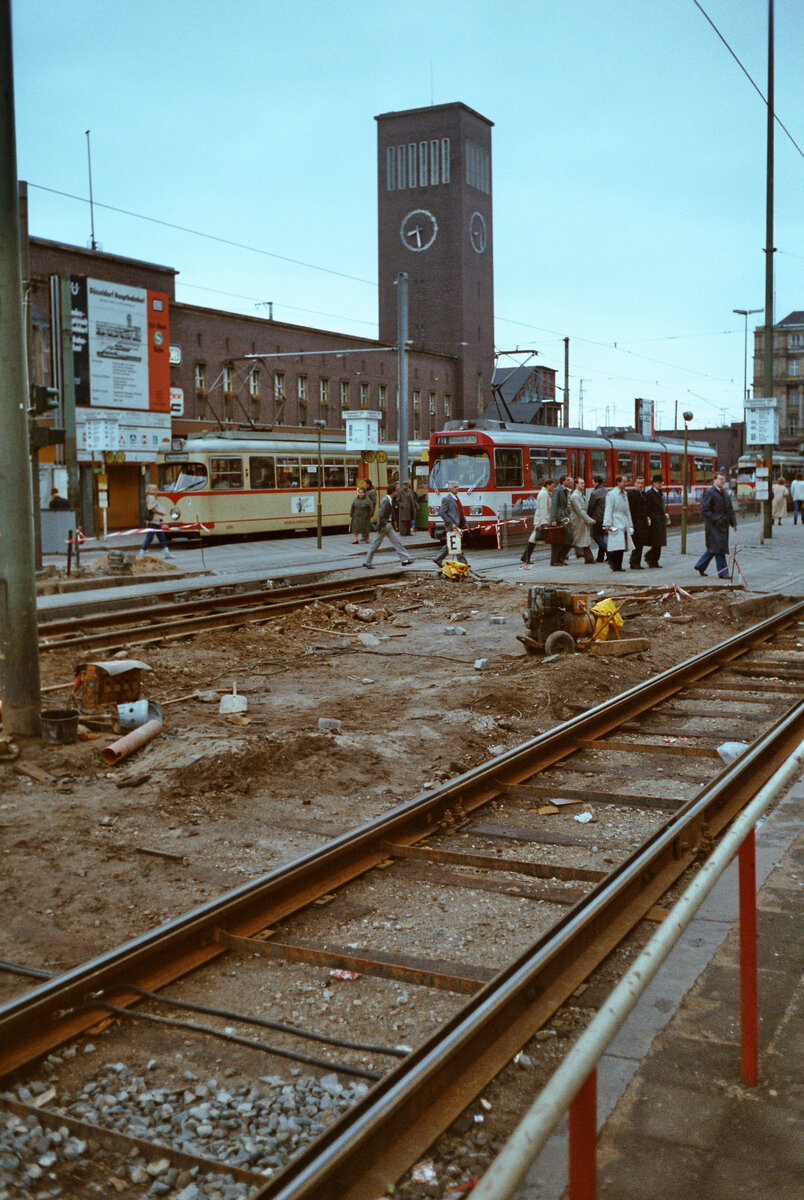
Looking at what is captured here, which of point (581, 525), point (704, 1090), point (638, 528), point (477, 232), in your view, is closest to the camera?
point (704, 1090)

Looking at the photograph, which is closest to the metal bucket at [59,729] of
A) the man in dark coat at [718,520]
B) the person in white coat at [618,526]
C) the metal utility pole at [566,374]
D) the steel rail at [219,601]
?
the steel rail at [219,601]

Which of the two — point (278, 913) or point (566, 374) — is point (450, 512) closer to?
point (278, 913)

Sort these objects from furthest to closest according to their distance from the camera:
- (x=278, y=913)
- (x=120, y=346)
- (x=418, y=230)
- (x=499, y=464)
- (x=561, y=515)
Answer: (x=418, y=230)
(x=120, y=346)
(x=499, y=464)
(x=561, y=515)
(x=278, y=913)

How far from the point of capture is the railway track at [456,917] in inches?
136

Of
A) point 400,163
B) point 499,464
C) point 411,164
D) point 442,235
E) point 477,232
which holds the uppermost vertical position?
point 400,163

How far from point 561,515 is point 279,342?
36343mm

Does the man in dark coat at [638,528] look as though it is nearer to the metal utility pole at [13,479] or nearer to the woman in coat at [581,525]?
the woman in coat at [581,525]

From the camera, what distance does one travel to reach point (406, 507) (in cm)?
3734

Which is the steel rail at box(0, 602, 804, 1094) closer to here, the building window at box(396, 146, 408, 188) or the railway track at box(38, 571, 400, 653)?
the railway track at box(38, 571, 400, 653)

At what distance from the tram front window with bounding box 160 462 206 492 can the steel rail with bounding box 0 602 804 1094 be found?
84.1ft

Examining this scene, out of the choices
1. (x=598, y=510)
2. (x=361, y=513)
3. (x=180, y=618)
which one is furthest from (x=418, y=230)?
(x=180, y=618)

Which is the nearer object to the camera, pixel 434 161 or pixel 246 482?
pixel 246 482

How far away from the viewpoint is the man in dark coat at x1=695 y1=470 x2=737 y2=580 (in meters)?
19.2

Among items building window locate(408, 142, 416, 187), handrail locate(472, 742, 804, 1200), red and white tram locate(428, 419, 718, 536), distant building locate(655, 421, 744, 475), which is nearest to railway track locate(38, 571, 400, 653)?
red and white tram locate(428, 419, 718, 536)
